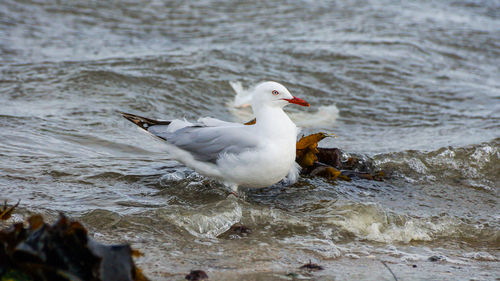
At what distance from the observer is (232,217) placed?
402 centimetres

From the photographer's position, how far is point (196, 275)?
9.70ft

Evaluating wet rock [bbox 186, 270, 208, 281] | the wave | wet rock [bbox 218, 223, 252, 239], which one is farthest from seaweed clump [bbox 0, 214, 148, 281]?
the wave

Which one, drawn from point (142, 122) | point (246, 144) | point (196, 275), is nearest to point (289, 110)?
point (142, 122)

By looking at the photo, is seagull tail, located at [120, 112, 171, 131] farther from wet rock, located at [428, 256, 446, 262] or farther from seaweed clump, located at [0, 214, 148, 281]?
wet rock, located at [428, 256, 446, 262]

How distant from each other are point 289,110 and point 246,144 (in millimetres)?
3599

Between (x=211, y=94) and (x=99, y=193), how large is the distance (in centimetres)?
371

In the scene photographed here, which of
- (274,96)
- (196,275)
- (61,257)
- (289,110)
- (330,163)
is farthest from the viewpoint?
(289,110)

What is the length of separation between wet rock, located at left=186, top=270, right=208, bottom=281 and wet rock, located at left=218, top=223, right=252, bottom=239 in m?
0.75

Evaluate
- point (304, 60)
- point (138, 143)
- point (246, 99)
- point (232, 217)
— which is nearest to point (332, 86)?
point (304, 60)

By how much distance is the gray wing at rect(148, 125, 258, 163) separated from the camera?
13.6 ft

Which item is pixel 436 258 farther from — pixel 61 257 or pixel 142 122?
pixel 142 122

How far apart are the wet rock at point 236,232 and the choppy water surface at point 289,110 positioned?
0.18 ft

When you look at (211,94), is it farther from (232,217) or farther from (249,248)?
(249,248)

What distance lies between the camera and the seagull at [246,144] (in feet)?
13.4
